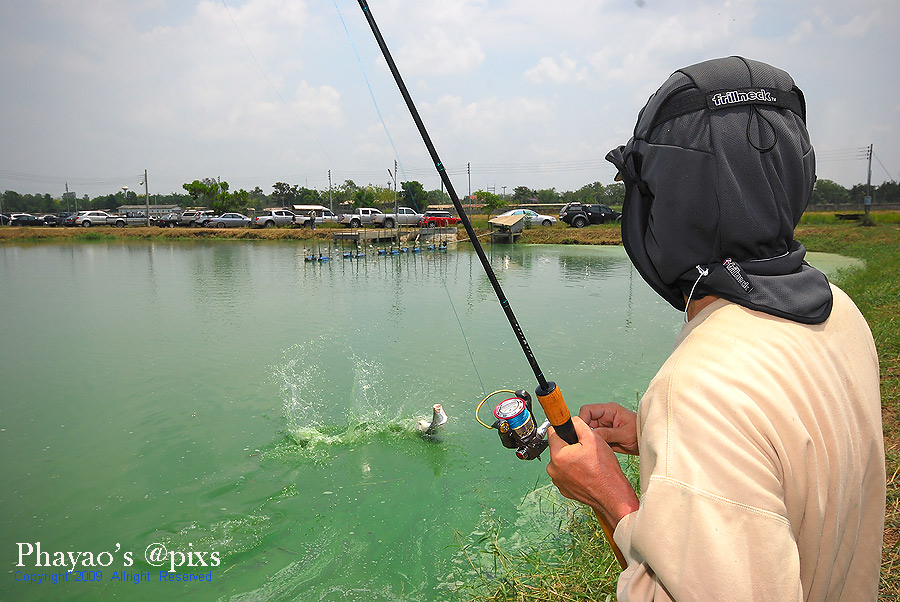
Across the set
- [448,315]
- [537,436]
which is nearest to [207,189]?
[448,315]

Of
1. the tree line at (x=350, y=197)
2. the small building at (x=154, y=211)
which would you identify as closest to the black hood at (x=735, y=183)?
the tree line at (x=350, y=197)

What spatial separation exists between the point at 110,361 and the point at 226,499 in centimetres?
512

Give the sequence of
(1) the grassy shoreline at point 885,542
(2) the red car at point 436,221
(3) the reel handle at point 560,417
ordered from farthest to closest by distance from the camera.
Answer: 1. (2) the red car at point 436,221
2. (1) the grassy shoreline at point 885,542
3. (3) the reel handle at point 560,417

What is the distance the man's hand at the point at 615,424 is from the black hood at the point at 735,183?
2.15ft

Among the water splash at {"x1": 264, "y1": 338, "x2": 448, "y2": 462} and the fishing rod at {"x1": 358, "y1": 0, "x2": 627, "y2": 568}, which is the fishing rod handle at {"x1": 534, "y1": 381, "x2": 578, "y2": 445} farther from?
the water splash at {"x1": 264, "y1": 338, "x2": 448, "y2": 462}

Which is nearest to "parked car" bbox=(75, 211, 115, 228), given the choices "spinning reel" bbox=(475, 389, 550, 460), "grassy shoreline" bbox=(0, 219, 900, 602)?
"grassy shoreline" bbox=(0, 219, 900, 602)

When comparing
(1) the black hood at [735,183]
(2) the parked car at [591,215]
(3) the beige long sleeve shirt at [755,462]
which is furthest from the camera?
(2) the parked car at [591,215]

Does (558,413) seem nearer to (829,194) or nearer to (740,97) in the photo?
(740,97)

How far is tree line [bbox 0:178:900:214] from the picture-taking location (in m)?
47.2

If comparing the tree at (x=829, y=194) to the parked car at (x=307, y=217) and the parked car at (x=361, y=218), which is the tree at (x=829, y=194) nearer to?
the parked car at (x=361, y=218)

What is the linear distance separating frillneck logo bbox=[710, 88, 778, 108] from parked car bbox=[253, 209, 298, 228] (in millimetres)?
40697

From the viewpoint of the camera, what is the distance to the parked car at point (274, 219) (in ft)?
128

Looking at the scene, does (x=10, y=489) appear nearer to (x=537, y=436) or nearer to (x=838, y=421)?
(x=537, y=436)

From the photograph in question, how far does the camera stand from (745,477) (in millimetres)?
820
